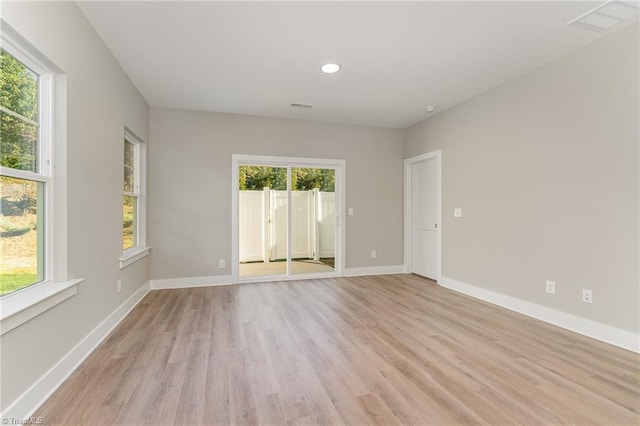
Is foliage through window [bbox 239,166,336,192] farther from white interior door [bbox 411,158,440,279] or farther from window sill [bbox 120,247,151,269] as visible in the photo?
window sill [bbox 120,247,151,269]

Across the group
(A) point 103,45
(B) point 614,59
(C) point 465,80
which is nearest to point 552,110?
(B) point 614,59

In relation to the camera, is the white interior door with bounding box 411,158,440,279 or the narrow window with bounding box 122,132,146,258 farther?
the white interior door with bounding box 411,158,440,279

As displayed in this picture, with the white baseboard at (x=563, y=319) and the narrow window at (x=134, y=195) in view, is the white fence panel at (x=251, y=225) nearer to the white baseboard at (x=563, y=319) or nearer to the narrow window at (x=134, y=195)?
the narrow window at (x=134, y=195)

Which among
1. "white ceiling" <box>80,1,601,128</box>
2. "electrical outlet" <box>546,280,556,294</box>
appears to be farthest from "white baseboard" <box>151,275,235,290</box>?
"electrical outlet" <box>546,280,556,294</box>

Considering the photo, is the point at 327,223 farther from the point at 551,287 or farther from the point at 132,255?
the point at 551,287

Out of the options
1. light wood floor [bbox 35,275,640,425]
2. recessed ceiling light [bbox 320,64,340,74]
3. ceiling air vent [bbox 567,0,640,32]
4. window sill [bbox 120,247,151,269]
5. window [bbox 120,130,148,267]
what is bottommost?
light wood floor [bbox 35,275,640,425]

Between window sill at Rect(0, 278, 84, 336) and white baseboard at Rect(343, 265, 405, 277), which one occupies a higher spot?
window sill at Rect(0, 278, 84, 336)

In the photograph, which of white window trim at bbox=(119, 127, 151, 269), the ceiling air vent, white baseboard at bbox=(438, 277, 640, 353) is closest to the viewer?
the ceiling air vent

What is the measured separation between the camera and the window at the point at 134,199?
147 inches

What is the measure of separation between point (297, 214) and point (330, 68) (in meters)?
2.58

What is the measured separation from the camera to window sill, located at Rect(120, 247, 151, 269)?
3.26 meters

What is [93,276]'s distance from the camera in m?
2.54

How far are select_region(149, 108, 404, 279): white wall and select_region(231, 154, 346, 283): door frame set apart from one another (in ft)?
0.25

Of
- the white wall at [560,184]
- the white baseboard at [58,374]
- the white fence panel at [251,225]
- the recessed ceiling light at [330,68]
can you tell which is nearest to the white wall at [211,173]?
the white fence panel at [251,225]
